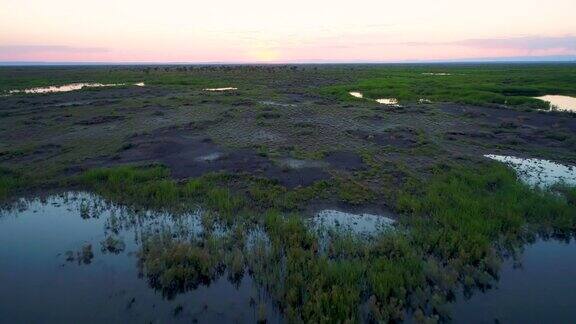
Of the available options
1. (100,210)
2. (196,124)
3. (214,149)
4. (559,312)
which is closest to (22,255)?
(100,210)

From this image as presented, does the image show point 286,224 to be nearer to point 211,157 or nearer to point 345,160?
point 345,160

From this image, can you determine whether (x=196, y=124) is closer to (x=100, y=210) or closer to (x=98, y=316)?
(x=100, y=210)

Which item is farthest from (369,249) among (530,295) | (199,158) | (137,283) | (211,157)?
(199,158)

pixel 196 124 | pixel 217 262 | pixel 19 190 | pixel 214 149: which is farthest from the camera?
pixel 196 124

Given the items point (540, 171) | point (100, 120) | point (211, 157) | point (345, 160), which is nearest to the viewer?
point (540, 171)

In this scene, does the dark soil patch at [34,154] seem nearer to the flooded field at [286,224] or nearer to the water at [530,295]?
the flooded field at [286,224]

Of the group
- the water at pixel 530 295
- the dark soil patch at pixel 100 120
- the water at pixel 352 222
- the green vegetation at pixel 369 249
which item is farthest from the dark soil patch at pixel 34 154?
the water at pixel 530 295
